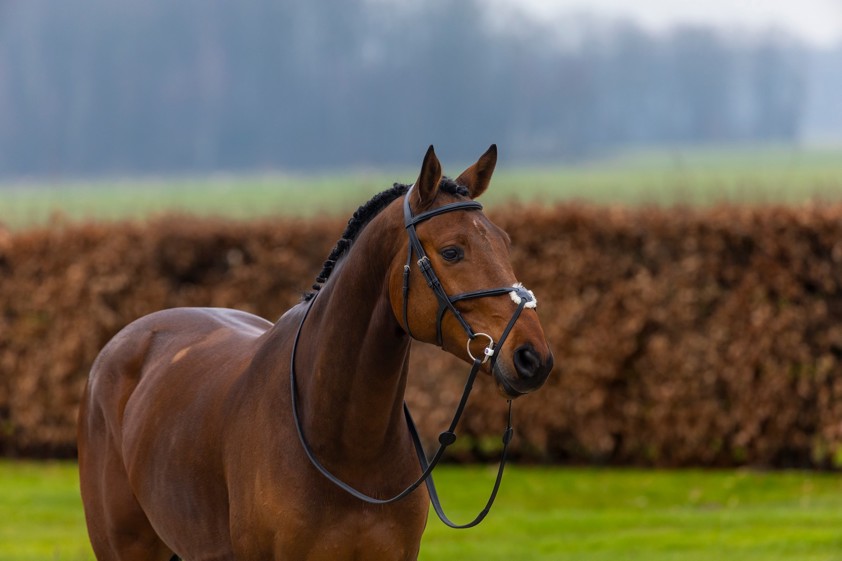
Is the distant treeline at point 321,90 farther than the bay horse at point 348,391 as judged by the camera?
Yes

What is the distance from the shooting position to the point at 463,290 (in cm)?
354

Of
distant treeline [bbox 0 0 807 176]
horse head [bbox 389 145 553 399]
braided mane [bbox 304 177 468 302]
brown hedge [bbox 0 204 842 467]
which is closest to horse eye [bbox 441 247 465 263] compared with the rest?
horse head [bbox 389 145 553 399]

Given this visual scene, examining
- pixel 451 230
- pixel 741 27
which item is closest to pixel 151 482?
pixel 451 230

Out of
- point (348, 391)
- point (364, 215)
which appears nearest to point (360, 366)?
point (348, 391)

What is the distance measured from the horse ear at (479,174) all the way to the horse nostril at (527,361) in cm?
71

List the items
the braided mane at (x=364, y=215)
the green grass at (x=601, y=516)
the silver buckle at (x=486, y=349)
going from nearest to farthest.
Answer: the silver buckle at (x=486, y=349) → the braided mane at (x=364, y=215) → the green grass at (x=601, y=516)

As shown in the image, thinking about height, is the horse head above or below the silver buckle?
above

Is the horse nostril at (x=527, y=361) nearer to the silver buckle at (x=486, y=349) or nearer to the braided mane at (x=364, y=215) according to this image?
the silver buckle at (x=486, y=349)

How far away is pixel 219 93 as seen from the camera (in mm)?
88312

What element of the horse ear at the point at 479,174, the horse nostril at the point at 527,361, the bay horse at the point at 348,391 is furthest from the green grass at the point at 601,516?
the horse nostril at the point at 527,361

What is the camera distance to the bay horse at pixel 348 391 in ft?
11.6

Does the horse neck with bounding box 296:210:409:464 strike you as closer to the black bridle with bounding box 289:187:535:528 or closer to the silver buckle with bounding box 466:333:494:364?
the black bridle with bounding box 289:187:535:528

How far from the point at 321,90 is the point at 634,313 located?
7639 cm

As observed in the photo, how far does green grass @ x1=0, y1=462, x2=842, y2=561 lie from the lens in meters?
8.26
